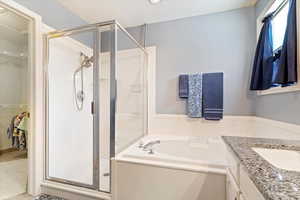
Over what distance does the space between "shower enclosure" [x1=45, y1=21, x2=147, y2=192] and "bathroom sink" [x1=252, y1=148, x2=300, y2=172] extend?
4.06 ft

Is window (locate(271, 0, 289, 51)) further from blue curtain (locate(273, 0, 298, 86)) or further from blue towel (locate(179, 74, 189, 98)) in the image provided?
blue towel (locate(179, 74, 189, 98))

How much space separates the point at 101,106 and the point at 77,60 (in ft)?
3.40

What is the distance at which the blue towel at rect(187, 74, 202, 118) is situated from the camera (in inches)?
89.4

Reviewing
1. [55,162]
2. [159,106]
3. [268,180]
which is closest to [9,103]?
[55,162]

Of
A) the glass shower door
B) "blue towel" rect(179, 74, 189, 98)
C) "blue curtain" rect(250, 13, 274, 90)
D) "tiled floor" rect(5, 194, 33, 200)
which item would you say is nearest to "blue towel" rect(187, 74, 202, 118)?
"blue towel" rect(179, 74, 189, 98)

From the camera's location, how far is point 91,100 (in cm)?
183

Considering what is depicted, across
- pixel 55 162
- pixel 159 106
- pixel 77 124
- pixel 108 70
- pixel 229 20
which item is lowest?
pixel 55 162

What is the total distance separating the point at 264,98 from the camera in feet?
6.04

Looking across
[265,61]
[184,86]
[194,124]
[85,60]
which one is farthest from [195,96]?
[85,60]

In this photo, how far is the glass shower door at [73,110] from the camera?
1723 millimetres

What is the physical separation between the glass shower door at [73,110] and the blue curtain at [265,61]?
1819mm

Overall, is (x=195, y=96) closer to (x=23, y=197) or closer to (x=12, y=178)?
(x=23, y=197)

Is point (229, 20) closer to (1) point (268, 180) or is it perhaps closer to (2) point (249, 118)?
(2) point (249, 118)

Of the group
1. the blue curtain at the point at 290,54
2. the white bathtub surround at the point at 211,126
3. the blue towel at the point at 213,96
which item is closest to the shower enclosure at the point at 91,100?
the white bathtub surround at the point at 211,126
